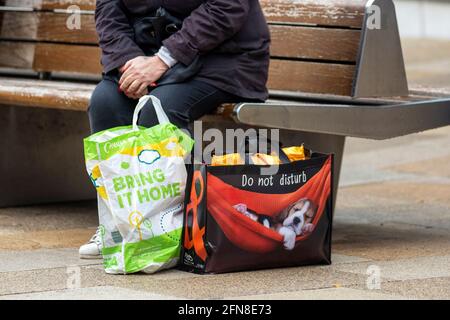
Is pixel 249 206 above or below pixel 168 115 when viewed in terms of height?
below

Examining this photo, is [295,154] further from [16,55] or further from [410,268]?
[16,55]

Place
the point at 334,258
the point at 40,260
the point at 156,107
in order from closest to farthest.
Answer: the point at 156,107 < the point at 40,260 < the point at 334,258

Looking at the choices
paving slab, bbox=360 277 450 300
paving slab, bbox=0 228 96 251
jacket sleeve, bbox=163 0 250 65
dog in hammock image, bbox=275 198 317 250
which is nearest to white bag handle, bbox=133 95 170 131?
jacket sleeve, bbox=163 0 250 65

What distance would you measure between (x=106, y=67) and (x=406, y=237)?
66.8 inches

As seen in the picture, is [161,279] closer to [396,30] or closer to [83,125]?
[396,30]

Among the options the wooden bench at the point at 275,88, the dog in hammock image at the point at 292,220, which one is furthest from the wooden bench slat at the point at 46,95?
the dog in hammock image at the point at 292,220

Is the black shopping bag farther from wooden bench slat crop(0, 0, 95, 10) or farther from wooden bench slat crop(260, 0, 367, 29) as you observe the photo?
wooden bench slat crop(0, 0, 95, 10)

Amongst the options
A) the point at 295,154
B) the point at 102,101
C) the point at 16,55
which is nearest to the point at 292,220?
the point at 295,154

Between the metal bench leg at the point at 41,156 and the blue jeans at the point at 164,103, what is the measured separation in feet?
4.93

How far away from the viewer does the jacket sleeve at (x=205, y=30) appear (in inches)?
183

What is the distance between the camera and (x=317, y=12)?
541cm

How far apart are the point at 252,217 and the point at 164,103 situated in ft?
2.10

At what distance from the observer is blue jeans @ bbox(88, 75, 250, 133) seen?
15.0 ft

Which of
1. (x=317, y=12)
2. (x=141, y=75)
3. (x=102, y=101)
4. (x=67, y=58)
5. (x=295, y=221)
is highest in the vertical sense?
(x=317, y=12)
